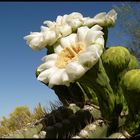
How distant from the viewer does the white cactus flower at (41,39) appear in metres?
2.21

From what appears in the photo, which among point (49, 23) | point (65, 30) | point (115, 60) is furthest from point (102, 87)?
point (49, 23)

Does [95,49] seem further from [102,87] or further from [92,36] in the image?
[102,87]

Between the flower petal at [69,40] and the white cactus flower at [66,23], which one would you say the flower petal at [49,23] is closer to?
the white cactus flower at [66,23]

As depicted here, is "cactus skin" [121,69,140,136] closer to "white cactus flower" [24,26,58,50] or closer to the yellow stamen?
the yellow stamen

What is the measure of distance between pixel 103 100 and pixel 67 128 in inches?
7.8

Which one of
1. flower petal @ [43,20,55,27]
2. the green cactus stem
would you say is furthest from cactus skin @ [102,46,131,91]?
flower petal @ [43,20,55,27]

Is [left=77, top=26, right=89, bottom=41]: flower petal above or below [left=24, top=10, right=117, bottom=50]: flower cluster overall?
below

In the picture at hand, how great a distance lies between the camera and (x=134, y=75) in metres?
1.88

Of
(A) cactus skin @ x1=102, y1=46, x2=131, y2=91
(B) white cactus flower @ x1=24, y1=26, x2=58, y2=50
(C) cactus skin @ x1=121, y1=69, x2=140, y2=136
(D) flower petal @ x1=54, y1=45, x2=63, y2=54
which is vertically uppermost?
(B) white cactus flower @ x1=24, y1=26, x2=58, y2=50

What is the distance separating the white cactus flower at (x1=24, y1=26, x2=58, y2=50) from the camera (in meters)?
2.21

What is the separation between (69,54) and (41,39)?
0.74 ft

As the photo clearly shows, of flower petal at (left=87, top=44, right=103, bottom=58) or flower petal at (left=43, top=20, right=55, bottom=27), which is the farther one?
flower petal at (left=43, top=20, right=55, bottom=27)

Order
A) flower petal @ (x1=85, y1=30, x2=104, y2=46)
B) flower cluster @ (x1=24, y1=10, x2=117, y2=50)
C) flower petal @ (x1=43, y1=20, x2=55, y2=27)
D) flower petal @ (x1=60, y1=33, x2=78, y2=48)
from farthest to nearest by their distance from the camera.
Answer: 1. flower petal @ (x1=43, y1=20, x2=55, y2=27)
2. flower cluster @ (x1=24, y1=10, x2=117, y2=50)
3. flower petal @ (x1=60, y1=33, x2=78, y2=48)
4. flower petal @ (x1=85, y1=30, x2=104, y2=46)

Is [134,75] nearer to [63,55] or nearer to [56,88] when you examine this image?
[63,55]
